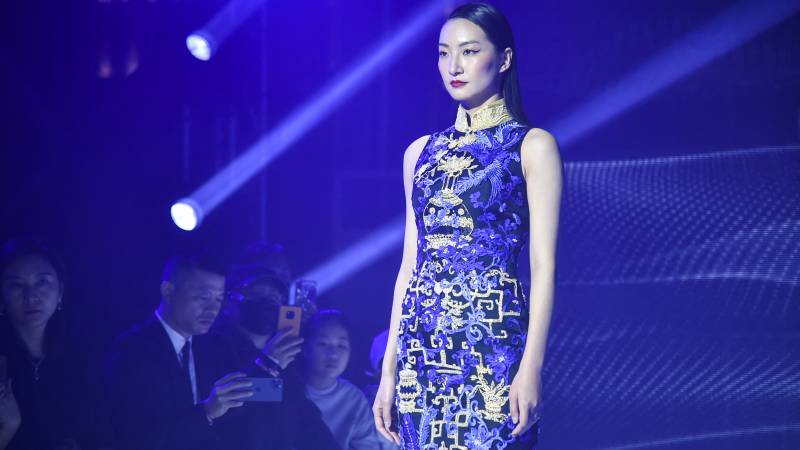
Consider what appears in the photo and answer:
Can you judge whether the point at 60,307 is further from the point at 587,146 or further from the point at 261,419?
the point at 587,146

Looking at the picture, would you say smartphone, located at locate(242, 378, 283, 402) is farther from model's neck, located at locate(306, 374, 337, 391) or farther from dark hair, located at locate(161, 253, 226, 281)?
dark hair, located at locate(161, 253, 226, 281)

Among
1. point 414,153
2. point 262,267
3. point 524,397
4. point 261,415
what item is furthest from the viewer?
point 262,267

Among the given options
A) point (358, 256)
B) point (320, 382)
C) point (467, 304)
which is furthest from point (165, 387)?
point (467, 304)

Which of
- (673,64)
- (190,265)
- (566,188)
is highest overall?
(673,64)

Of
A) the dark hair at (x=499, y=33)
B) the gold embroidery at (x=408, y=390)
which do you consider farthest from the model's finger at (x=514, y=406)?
the dark hair at (x=499, y=33)

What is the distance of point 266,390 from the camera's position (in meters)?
3.29

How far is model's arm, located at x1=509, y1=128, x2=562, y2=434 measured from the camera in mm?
1532

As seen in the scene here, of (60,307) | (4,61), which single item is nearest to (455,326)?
(60,307)

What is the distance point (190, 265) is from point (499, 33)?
1950 mm

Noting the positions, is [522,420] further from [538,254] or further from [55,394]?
[55,394]

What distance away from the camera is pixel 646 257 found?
3.90 metres

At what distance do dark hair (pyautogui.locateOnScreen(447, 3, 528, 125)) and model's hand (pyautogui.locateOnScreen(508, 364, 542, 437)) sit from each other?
539mm

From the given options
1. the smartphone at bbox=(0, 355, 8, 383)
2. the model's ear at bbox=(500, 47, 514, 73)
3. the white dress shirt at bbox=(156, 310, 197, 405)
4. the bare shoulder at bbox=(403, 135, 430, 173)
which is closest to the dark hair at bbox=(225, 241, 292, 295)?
the white dress shirt at bbox=(156, 310, 197, 405)

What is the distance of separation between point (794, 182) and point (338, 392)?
7.33 ft
